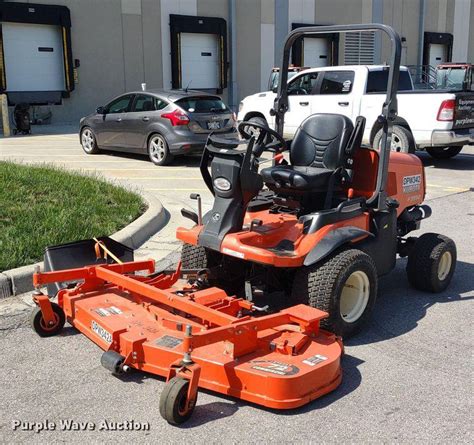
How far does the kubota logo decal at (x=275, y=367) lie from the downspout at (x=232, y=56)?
74.6ft

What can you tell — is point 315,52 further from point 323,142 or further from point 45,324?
point 45,324

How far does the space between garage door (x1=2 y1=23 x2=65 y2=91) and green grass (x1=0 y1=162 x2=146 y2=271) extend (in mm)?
12567

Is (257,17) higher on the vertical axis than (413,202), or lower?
higher

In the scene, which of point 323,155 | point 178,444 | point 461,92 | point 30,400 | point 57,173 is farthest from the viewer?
point 461,92

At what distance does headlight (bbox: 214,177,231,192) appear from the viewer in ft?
14.5

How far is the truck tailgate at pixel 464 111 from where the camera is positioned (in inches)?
472

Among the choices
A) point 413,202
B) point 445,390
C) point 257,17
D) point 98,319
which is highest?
point 257,17

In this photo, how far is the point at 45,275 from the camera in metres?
4.50

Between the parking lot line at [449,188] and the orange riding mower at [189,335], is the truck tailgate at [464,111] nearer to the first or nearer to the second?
the parking lot line at [449,188]

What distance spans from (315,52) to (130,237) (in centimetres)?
2386

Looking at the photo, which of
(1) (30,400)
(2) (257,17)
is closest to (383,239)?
(1) (30,400)

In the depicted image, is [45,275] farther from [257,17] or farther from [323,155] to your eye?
[257,17]

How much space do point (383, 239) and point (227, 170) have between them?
154 centimetres

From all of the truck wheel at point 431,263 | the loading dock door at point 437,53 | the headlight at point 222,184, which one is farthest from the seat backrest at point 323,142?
the loading dock door at point 437,53
